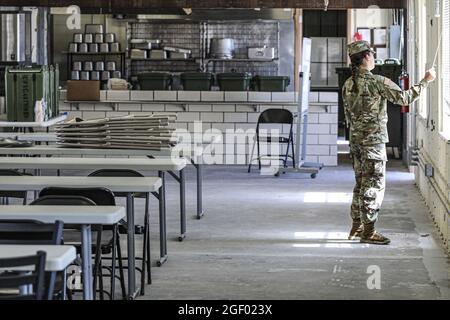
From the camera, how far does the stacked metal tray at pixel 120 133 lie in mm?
9195

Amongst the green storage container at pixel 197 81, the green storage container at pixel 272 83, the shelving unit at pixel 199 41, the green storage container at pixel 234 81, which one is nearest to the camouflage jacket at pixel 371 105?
the green storage container at pixel 272 83

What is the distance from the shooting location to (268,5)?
49.2 feet

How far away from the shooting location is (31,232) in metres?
5.36

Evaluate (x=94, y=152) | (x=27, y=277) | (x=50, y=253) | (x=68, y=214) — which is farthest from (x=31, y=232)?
(x=94, y=152)

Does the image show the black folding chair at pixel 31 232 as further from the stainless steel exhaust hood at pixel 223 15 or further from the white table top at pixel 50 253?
the stainless steel exhaust hood at pixel 223 15

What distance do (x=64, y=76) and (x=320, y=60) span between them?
675cm

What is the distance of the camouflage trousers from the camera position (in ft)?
29.2

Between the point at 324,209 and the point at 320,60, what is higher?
the point at 320,60

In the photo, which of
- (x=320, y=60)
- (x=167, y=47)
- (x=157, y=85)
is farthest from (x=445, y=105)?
(x=320, y=60)

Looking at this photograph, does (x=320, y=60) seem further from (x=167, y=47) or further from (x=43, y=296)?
(x=43, y=296)

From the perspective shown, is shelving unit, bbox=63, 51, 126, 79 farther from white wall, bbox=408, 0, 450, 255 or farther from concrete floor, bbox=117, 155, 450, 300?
white wall, bbox=408, 0, 450, 255

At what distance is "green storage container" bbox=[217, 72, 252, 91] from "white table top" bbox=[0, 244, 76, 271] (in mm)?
10237

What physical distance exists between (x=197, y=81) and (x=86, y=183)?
828cm
